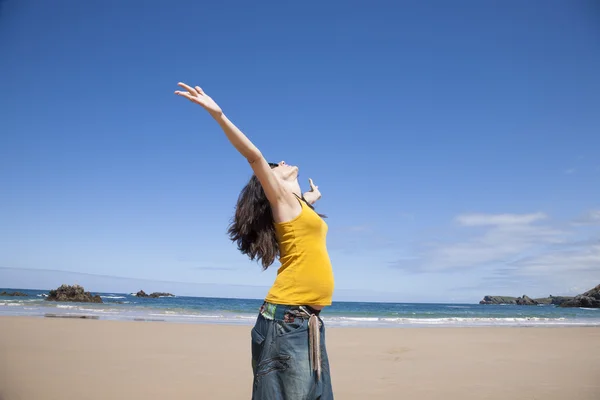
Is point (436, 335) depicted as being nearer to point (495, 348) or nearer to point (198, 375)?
point (495, 348)


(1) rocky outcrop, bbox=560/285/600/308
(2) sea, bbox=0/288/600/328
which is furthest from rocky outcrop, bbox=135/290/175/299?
(1) rocky outcrop, bbox=560/285/600/308

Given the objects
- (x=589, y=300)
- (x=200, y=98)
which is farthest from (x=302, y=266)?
(x=589, y=300)

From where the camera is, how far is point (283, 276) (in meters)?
1.93

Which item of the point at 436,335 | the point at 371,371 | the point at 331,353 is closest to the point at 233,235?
the point at 371,371

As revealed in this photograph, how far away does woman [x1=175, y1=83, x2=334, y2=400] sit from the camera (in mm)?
1826

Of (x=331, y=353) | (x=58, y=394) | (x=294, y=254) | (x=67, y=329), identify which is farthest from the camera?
(x=67, y=329)

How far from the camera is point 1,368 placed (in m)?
6.50

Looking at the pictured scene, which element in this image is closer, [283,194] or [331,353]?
[283,194]

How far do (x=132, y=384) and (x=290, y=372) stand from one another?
4588 millimetres

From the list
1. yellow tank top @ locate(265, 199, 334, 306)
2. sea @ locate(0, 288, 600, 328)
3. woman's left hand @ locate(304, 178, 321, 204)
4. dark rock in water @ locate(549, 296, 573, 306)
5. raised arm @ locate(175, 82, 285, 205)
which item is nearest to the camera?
raised arm @ locate(175, 82, 285, 205)

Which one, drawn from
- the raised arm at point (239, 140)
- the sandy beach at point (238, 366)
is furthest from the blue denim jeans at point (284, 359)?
the sandy beach at point (238, 366)

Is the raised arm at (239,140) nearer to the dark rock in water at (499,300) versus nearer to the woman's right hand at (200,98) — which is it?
the woman's right hand at (200,98)

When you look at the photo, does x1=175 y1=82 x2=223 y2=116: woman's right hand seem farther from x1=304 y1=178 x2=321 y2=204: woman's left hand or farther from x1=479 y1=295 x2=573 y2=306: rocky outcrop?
x1=479 y1=295 x2=573 y2=306: rocky outcrop

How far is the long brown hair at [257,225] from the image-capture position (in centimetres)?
201
